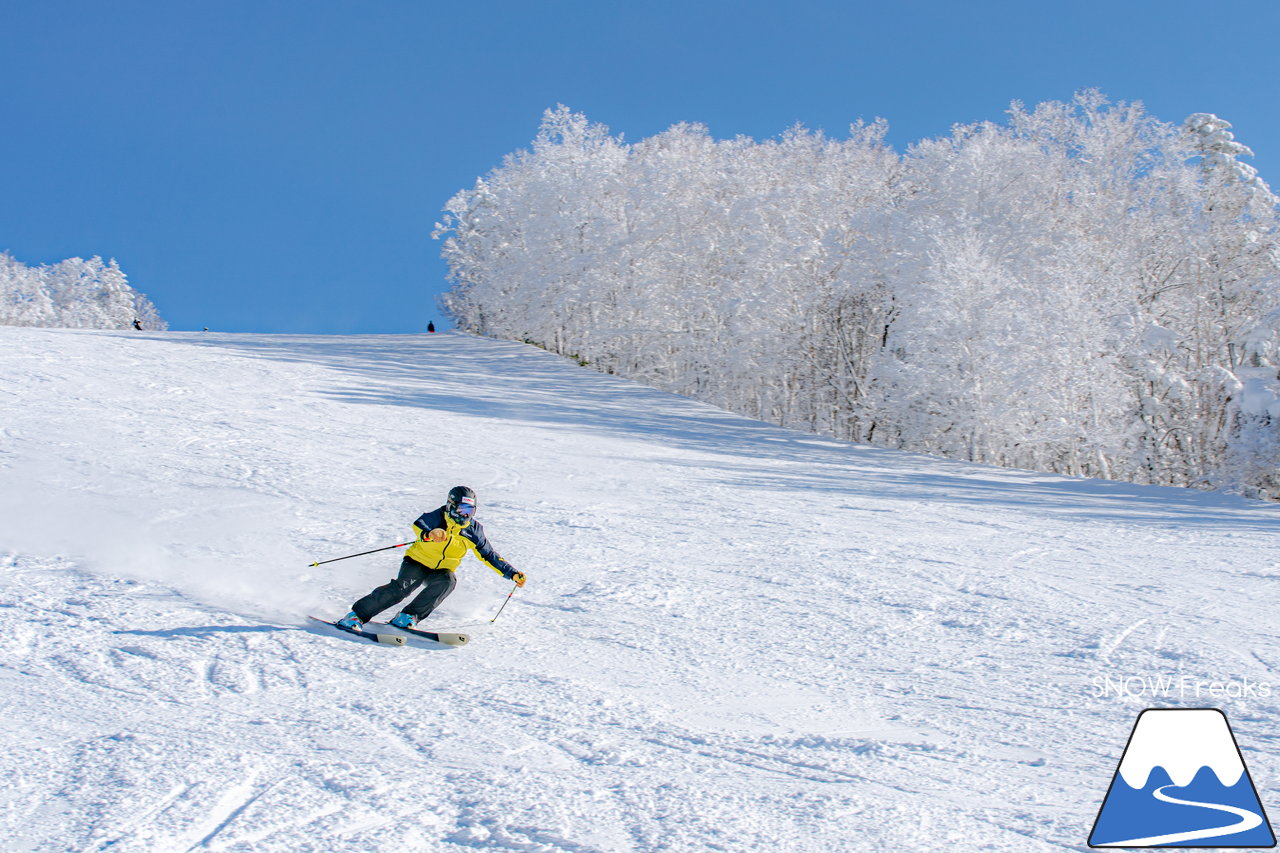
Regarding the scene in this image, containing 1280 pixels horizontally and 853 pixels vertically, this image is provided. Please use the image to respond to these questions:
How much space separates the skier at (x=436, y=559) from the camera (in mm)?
5691

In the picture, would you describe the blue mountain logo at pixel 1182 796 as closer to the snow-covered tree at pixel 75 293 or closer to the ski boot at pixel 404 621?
the ski boot at pixel 404 621

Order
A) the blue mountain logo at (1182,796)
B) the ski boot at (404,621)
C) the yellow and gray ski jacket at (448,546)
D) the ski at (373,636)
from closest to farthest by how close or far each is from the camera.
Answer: the blue mountain logo at (1182,796) < the ski at (373,636) < the ski boot at (404,621) < the yellow and gray ski jacket at (448,546)

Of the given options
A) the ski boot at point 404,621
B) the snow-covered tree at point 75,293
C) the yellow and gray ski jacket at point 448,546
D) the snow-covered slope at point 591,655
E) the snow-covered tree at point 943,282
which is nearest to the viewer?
the snow-covered slope at point 591,655

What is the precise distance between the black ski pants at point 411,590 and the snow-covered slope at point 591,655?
0.29 m

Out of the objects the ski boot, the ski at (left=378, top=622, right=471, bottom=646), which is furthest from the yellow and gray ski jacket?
the ski at (left=378, top=622, right=471, bottom=646)

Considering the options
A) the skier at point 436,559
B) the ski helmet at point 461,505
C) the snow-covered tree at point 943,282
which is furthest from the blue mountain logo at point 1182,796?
the snow-covered tree at point 943,282

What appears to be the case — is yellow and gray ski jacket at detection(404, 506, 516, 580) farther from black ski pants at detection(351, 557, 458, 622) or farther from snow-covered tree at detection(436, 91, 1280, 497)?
snow-covered tree at detection(436, 91, 1280, 497)

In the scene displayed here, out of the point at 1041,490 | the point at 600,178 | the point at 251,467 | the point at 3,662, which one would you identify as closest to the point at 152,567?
the point at 3,662

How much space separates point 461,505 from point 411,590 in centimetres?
71

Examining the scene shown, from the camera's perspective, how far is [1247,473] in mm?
21484

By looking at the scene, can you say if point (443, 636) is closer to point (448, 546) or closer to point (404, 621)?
point (404, 621)

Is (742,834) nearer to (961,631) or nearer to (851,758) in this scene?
(851,758)

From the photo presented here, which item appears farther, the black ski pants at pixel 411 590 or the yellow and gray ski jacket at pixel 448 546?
the yellow and gray ski jacket at pixel 448 546

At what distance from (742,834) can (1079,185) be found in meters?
30.0
